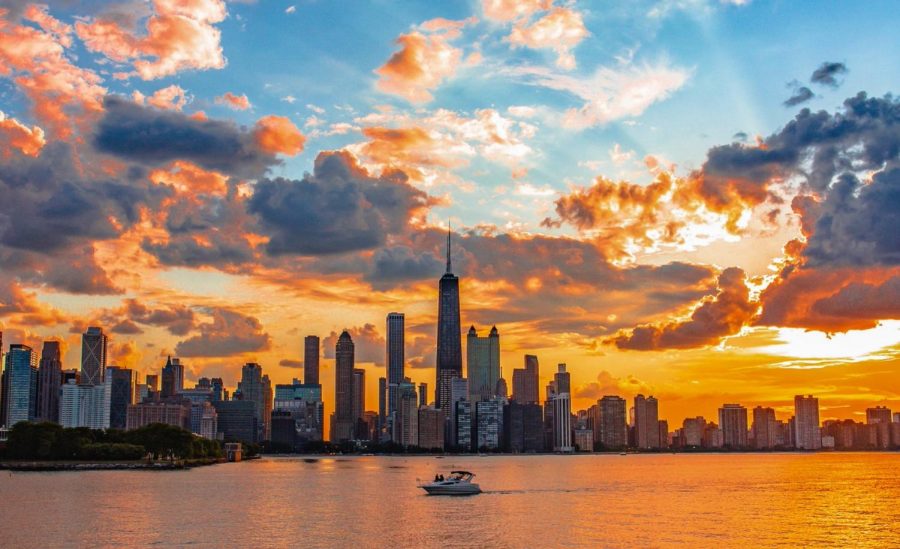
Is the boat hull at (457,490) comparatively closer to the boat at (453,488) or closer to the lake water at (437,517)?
the boat at (453,488)

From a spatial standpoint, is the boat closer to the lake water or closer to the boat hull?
→ the boat hull

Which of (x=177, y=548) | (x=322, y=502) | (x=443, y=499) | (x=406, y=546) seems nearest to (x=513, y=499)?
(x=443, y=499)

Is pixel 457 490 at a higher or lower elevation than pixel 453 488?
lower

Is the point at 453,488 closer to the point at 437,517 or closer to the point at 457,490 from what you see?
the point at 457,490

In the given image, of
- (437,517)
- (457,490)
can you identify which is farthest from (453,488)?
(437,517)

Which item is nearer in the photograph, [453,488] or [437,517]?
[437,517]

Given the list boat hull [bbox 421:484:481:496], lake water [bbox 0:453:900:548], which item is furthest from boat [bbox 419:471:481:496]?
lake water [bbox 0:453:900:548]

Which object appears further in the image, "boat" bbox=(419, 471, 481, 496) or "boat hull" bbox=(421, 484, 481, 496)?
"boat" bbox=(419, 471, 481, 496)

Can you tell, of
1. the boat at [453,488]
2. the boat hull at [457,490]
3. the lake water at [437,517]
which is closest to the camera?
the lake water at [437,517]

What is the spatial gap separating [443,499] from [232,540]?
63.3m

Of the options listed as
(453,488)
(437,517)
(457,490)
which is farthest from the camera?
(453,488)

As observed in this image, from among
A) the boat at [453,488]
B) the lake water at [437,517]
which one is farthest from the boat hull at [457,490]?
the lake water at [437,517]

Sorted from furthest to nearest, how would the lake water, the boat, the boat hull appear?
the boat
the boat hull
the lake water

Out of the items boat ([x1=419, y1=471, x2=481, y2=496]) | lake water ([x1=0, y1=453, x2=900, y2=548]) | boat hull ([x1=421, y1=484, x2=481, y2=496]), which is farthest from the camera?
boat ([x1=419, y1=471, x2=481, y2=496])
